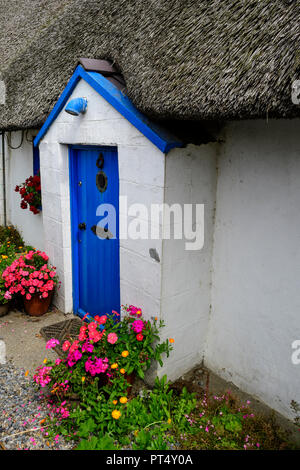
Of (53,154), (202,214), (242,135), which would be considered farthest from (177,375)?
(53,154)

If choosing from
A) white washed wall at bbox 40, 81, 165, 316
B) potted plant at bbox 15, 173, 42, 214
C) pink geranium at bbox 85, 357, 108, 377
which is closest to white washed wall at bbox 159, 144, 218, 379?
white washed wall at bbox 40, 81, 165, 316

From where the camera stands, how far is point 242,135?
3178 millimetres

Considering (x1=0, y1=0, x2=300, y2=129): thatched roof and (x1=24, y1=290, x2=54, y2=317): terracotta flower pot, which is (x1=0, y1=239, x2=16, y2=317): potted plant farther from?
(x1=0, y1=0, x2=300, y2=129): thatched roof

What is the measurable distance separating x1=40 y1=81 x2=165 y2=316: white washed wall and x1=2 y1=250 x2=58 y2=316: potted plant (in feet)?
0.72

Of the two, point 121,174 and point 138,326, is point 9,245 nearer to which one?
point 121,174

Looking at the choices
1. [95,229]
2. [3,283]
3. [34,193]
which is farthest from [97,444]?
[34,193]

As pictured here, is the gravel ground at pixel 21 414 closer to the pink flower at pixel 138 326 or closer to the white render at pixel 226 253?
the pink flower at pixel 138 326

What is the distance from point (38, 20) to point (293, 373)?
824cm

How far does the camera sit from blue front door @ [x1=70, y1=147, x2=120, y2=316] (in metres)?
3.97

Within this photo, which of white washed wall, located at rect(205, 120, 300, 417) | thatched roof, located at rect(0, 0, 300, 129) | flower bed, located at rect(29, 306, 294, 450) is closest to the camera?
thatched roof, located at rect(0, 0, 300, 129)

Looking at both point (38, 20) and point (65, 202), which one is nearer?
point (65, 202)

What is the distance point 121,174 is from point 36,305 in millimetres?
2353
